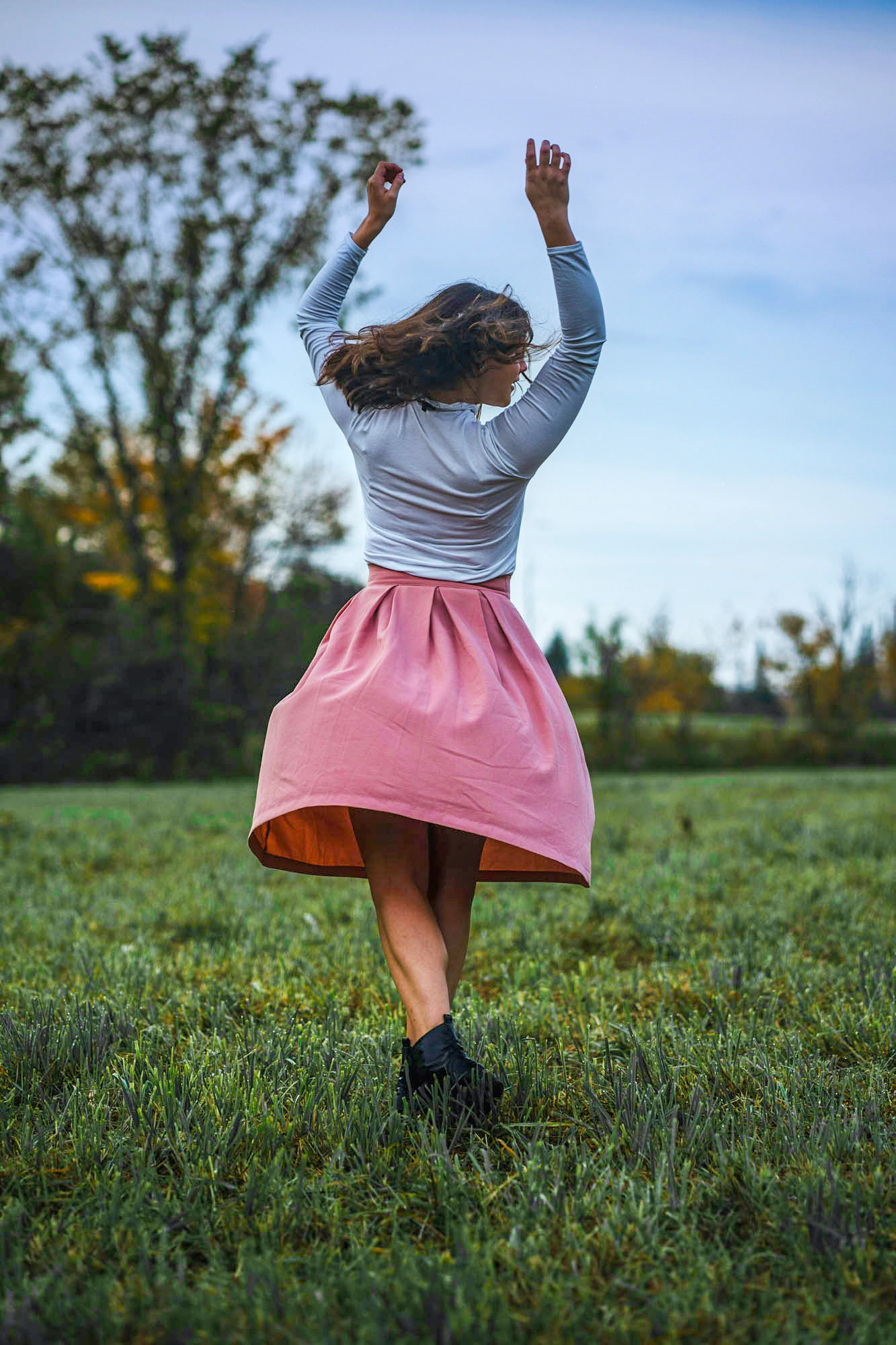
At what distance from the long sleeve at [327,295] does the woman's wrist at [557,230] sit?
65cm

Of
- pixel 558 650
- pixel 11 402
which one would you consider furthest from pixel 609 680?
pixel 558 650

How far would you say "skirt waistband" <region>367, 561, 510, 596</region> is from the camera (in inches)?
92.5

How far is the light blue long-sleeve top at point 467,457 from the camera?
2223 mm

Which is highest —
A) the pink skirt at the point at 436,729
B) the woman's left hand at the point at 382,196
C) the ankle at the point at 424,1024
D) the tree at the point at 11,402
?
the tree at the point at 11,402

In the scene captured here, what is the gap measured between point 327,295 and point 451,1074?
1.95 metres

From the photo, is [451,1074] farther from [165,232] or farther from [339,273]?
[165,232]

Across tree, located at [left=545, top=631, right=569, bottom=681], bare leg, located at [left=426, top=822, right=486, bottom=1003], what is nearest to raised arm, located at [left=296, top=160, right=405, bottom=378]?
bare leg, located at [left=426, top=822, right=486, bottom=1003]

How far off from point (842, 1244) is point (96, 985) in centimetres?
240

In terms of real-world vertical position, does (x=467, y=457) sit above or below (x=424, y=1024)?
above

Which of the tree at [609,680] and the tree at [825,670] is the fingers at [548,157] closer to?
the tree at [609,680]

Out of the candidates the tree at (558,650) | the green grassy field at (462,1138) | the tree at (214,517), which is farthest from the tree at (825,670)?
the green grassy field at (462,1138)

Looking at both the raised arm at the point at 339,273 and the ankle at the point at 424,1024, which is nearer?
the ankle at the point at 424,1024

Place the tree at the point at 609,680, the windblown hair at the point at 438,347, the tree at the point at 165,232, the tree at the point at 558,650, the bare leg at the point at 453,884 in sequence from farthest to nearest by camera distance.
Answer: the tree at the point at 558,650 < the tree at the point at 609,680 < the tree at the point at 165,232 < the bare leg at the point at 453,884 < the windblown hair at the point at 438,347

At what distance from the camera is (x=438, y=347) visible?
2.28 m
